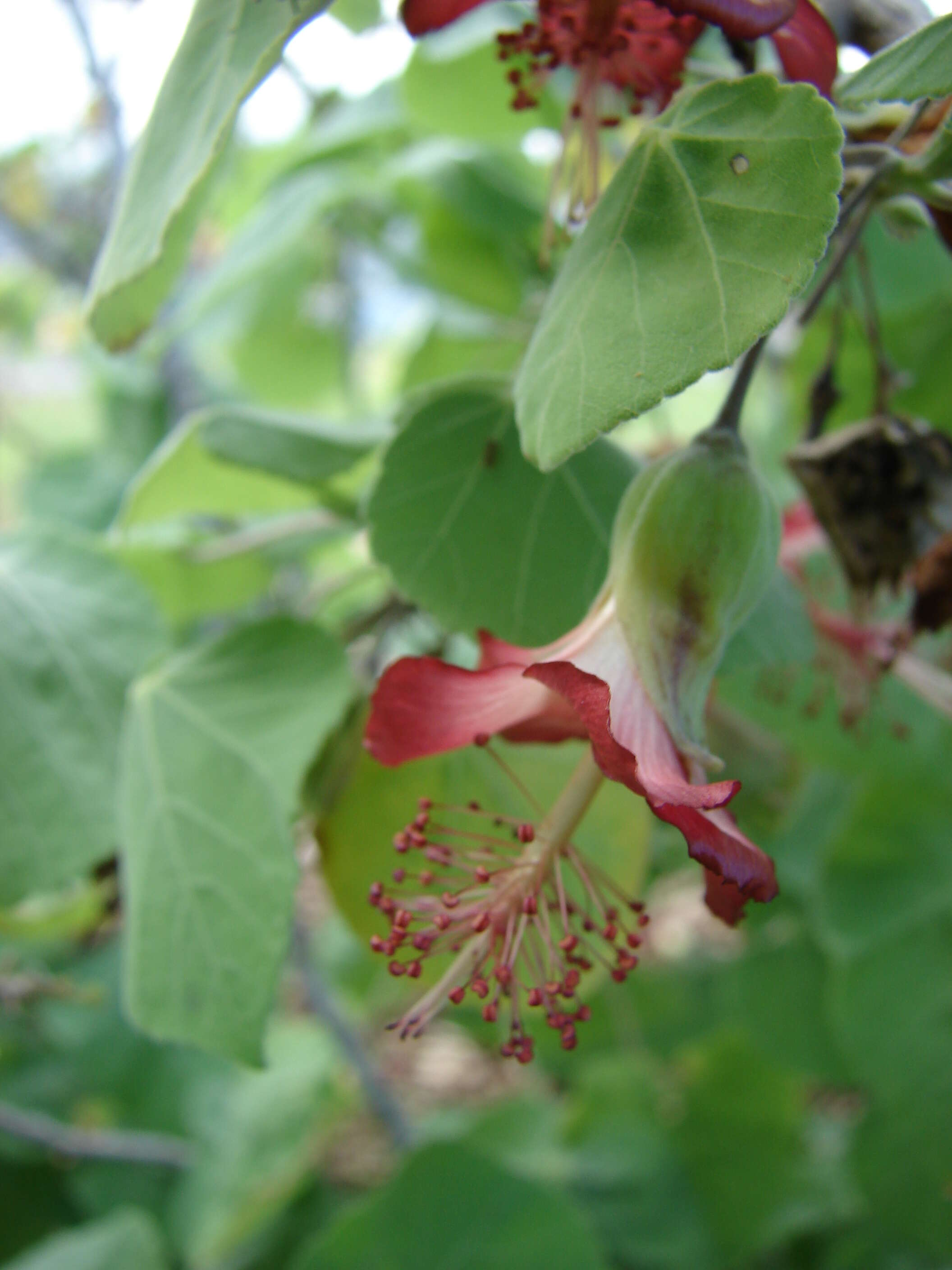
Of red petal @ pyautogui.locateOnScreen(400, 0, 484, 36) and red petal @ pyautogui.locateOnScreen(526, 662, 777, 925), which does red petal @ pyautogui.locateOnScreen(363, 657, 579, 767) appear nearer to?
red petal @ pyautogui.locateOnScreen(526, 662, 777, 925)

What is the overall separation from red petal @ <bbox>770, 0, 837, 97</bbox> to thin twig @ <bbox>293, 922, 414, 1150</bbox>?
0.73m

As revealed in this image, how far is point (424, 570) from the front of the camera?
0.42 meters

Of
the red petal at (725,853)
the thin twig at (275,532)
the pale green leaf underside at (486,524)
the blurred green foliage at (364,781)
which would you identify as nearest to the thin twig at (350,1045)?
the blurred green foliage at (364,781)

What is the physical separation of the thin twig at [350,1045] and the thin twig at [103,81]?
74cm

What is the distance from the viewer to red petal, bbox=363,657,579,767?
323 mm

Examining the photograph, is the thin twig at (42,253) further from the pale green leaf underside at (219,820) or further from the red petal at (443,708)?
the red petal at (443,708)

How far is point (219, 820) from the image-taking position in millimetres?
452

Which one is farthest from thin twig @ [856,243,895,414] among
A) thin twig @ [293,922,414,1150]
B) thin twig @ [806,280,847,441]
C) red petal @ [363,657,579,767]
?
thin twig @ [293,922,414,1150]

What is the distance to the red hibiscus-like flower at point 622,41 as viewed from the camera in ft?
1.11

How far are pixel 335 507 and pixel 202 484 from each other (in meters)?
0.09

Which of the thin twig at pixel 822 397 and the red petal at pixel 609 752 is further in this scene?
the thin twig at pixel 822 397

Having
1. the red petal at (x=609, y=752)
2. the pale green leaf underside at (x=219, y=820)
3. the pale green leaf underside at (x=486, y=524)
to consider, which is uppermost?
the red petal at (x=609, y=752)

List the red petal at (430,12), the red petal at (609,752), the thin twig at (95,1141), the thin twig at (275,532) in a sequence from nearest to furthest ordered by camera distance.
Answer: the red petal at (609,752), the red petal at (430,12), the thin twig at (275,532), the thin twig at (95,1141)

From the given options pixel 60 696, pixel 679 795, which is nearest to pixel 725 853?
pixel 679 795
